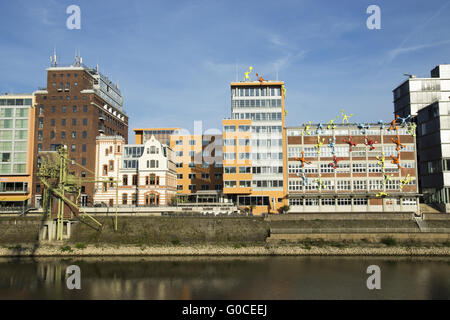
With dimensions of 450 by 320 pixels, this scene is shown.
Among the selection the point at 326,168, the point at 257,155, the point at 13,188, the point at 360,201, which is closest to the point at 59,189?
the point at 13,188

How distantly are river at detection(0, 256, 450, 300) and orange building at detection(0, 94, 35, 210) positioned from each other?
36.0 metres

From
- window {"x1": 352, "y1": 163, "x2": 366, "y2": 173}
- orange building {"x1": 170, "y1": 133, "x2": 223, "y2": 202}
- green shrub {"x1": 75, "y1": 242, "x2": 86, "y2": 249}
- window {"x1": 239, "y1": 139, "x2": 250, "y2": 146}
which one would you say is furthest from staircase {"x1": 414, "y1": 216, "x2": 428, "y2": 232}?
green shrub {"x1": 75, "y1": 242, "x2": 86, "y2": 249}

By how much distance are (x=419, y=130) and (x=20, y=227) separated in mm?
99316

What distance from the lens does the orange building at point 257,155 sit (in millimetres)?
91500

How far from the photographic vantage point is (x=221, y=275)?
173 feet

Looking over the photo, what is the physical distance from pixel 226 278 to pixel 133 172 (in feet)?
158

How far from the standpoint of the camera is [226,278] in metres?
51.0

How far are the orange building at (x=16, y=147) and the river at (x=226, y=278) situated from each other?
36.0 metres

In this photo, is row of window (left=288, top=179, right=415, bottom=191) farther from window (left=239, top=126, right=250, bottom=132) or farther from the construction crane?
the construction crane

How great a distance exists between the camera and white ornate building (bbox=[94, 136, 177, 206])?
293ft

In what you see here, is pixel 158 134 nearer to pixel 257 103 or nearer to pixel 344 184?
pixel 257 103

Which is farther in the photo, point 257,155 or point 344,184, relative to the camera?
point 344,184

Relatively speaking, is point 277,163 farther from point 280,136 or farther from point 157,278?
point 157,278
